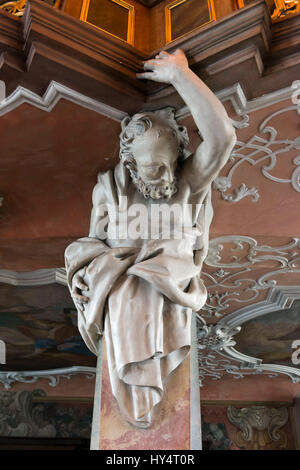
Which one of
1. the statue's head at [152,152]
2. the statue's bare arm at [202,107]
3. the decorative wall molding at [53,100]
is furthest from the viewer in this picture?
the decorative wall molding at [53,100]

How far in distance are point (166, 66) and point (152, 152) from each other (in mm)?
421

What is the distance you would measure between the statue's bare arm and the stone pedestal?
1046mm

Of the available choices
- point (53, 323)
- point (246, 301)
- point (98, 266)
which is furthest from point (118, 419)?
point (53, 323)

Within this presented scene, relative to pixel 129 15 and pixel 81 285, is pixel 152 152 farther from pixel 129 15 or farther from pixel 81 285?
pixel 129 15

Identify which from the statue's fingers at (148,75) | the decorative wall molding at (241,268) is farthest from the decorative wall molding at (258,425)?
the statue's fingers at (148,75)

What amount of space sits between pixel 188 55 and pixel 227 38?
0.21 m

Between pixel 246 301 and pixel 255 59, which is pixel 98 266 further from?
pixel 246 301

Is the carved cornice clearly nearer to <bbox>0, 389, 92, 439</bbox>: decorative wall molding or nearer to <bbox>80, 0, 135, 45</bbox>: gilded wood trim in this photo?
<bbox>80, 0, 135, 45</bbox>: gilded wood trim

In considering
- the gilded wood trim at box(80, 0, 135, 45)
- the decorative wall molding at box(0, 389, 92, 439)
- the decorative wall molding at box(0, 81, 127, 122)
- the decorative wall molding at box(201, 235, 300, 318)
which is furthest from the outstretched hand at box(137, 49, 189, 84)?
the decorative wall molding at box(0, 389, 92, 439)

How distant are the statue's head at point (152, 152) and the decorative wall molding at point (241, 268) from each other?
67.6 inches

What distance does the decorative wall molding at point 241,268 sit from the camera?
4.05 m

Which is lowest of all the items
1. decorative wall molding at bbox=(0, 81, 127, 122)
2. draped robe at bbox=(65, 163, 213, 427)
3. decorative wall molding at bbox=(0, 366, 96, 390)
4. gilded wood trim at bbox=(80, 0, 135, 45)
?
draped robe at bbox=(65, 163, 213, 427)

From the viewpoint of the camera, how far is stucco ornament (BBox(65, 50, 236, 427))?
1907 millimetres

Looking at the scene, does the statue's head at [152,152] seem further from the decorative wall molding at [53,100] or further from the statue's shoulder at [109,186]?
the decorative wall molding at [53,100]
